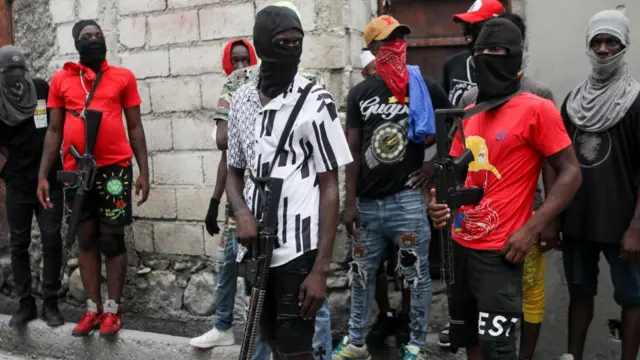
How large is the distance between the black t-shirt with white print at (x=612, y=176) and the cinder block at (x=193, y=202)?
280cm

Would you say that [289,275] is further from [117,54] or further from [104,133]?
[117,54]

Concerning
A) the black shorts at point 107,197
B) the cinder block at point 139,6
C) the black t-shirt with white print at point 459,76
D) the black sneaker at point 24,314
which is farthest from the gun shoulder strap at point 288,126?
the black sneaker at point 24,314

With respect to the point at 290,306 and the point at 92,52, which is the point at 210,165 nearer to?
the point at 92,52

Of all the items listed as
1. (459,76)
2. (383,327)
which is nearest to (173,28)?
(459,76)

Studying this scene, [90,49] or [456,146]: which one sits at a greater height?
[90,49]

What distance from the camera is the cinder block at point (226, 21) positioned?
5.28 metres

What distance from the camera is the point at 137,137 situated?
520 cm

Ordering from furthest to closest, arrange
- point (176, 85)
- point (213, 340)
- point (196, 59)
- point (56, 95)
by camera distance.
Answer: point (176, 85), point (196, 59), point (56, 95), point (213, 340)

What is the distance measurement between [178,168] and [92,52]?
3.74 feet

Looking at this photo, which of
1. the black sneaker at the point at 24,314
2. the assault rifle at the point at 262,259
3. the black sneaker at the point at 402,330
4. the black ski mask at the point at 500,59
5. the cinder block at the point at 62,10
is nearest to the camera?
the assault rifle at the point at 262,259

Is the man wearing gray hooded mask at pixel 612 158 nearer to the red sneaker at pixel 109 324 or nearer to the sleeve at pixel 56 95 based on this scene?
the red sneaker at pixel 109 324

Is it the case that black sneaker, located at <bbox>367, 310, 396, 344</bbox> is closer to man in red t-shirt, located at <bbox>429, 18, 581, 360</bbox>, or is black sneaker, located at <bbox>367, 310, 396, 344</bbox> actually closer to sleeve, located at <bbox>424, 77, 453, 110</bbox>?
sleeve, located at <bbox>424, 77, 453, 110</bbox>

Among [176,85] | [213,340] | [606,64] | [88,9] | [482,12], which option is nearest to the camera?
[606,64]

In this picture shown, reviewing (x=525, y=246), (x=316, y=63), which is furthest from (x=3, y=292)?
(x=525, y=246)
